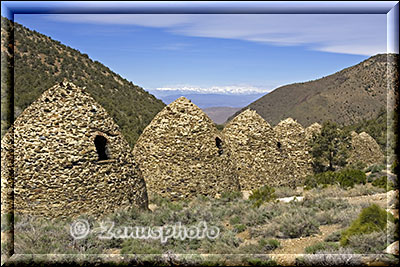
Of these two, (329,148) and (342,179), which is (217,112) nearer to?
(329,148)

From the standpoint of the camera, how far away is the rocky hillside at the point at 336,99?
2837 inches

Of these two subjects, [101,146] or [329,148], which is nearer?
[101,146]

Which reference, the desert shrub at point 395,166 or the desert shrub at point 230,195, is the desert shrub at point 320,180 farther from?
the desert shrub at point 395,166

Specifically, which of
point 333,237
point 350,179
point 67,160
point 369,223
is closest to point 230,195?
point 350,179

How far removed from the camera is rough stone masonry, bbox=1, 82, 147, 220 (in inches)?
354

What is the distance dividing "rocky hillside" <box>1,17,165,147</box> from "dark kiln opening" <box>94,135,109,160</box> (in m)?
12.4

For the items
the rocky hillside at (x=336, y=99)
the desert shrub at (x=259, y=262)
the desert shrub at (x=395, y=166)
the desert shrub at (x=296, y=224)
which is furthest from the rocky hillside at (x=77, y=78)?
the rocky hillside at (x=336, y=99)

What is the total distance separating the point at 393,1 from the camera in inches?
193

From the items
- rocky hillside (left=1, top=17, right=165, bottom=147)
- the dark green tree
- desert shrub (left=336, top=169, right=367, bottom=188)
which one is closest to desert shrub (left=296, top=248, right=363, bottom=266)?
desert shrub (left=336, top=169, right=367, bottom=188)

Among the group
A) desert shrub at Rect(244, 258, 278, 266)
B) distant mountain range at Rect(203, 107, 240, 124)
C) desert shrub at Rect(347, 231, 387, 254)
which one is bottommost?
desert shrub at Rect(244, 258, 278, 266)

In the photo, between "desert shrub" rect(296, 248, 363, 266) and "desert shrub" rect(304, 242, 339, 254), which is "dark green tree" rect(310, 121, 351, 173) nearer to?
"desert shrub" rect(304, 242, 339, 254)

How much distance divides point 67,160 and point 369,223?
263 inches

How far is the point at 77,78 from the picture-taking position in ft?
119

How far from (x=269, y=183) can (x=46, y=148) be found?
986 cm
